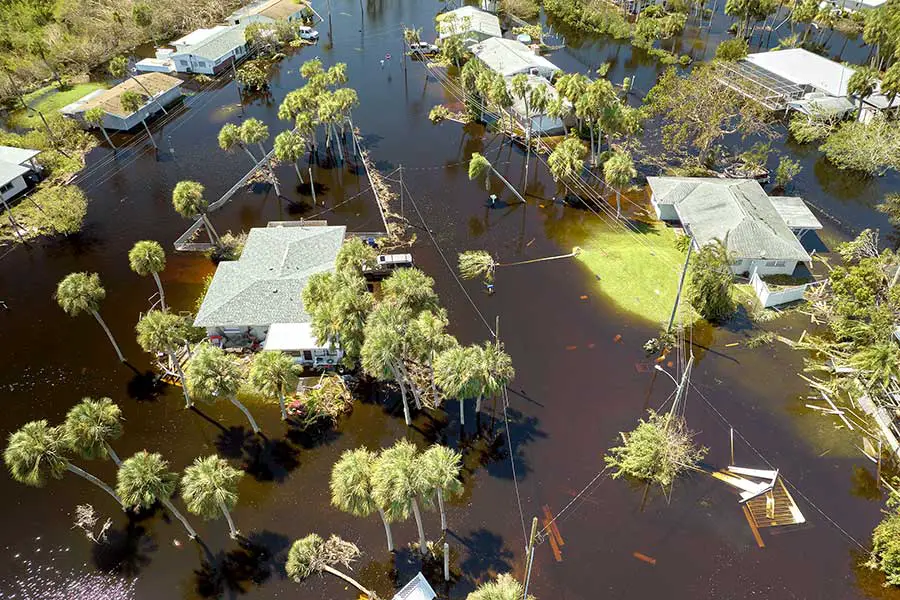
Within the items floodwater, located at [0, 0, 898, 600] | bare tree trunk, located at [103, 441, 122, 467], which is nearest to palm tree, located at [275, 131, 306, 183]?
floodwater, located at [0, 0, 898, 600]

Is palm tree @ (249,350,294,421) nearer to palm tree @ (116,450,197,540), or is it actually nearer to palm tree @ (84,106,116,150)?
palm tree @ (116,450,197,540)

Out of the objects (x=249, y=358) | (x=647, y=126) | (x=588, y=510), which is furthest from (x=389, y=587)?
(x=647, y=126)

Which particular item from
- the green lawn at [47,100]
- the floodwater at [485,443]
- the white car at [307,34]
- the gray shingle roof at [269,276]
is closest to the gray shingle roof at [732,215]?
the floodwater at [485,443]

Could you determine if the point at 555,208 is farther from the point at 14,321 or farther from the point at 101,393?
the point at 14,321

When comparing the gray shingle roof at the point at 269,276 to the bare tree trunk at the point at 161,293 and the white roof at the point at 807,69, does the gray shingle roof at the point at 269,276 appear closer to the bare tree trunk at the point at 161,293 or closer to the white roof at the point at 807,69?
the bare tree trunk at the point at 161,293

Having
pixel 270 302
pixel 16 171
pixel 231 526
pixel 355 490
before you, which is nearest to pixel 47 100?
pixel 16 171

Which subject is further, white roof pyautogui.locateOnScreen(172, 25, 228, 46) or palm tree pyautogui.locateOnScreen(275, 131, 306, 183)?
white roof pyautogui.locateOnScreen(172, 25, 228, 46)

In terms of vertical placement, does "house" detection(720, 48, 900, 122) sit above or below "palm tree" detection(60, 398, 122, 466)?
above
